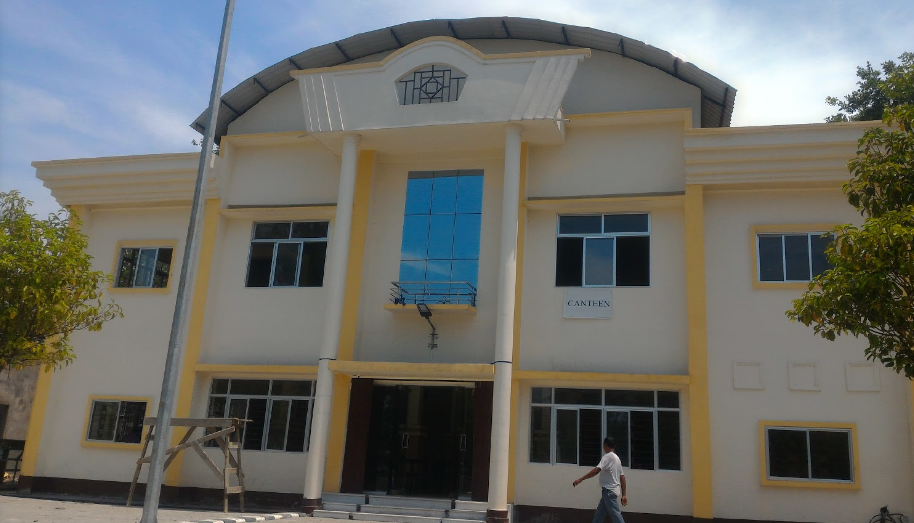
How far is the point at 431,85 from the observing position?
15938 mm

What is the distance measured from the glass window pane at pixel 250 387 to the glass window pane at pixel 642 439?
7.38 meters

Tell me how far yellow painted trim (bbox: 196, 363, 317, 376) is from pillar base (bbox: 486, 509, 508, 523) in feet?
14.7

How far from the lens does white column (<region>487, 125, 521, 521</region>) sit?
13562mm

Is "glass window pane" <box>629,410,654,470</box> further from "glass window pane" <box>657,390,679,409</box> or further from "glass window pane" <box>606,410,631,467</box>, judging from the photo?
"glass window pane" <box>657,390,679,409</box>

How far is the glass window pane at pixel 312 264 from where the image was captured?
16.7 metres

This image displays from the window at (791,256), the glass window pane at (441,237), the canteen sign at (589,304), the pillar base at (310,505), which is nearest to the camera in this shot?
the pillar base at (310,505)

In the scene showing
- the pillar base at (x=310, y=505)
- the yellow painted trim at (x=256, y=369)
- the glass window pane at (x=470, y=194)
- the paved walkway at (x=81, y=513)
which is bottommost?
the paved walkway at (x=81, y=513)

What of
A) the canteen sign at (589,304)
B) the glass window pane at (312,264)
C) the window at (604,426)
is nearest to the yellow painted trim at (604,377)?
the window at (604,426)

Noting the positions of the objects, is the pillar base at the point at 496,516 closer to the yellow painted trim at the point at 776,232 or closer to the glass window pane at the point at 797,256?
the yellow painted trim at the point at 776,232

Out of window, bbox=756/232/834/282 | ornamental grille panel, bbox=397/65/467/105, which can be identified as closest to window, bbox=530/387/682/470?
window, bbox=756/232/834/282

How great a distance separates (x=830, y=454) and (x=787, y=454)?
68 cm

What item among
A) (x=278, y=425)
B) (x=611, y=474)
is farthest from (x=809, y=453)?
(x=278, y=425)

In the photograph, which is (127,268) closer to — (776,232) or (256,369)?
(256,369)

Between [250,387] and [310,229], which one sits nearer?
[250,387]
